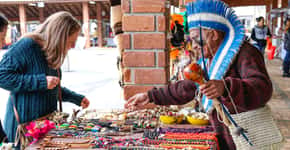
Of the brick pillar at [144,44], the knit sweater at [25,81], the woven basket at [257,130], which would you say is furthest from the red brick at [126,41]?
the woven basket at [257,130]

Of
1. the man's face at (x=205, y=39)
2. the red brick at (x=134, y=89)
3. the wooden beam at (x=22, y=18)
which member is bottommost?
the red brick at (x=134, y=89)

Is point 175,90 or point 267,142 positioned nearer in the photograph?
point 267,142

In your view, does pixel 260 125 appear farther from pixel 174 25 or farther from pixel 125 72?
pixel 174 25

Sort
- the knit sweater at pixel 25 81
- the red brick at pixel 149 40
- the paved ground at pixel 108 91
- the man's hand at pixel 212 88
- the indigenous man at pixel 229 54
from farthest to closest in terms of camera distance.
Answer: the paved ground at pixel 108 91 → the red brick at pixel 149 40 → the knit sweater at pixel 25 81 → the indigenous man at pixel 229 54 → the man's hand at pixel 212 88

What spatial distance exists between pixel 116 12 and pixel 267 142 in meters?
1.25

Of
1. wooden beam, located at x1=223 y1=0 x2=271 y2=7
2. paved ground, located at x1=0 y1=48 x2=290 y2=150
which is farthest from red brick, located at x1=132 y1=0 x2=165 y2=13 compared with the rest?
wooden beam, located at x1=223 y1=0 x2=271 y2=7

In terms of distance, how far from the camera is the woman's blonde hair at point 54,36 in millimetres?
1817

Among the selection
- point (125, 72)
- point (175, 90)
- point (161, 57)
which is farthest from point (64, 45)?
point (175, 90)

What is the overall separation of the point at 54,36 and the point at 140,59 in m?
0.55

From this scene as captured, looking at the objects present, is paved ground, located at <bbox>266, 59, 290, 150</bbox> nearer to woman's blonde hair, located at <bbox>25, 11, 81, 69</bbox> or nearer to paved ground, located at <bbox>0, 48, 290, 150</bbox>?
paved ground, located at <bbox>0, 48, 290, 150</bbox>

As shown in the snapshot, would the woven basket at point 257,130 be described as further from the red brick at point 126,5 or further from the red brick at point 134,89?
the red brick at point 126,5

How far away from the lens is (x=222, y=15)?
50.4 inches

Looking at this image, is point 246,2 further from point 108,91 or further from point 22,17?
point 22,17

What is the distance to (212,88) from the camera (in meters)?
1.06
